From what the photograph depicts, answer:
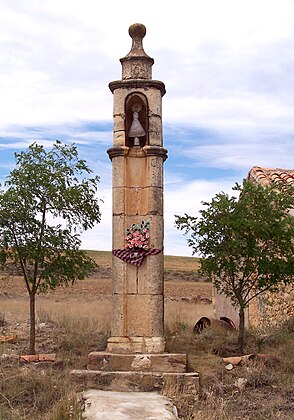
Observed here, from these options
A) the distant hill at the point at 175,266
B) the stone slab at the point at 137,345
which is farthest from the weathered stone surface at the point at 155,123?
the distant hill at the point at 175,266

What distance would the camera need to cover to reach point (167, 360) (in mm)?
10305

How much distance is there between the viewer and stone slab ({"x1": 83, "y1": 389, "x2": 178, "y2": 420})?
24.8 feet

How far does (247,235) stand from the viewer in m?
12.1

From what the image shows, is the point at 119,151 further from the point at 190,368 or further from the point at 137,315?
the point at 190,368

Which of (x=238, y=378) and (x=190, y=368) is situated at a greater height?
(x=190, y=368)

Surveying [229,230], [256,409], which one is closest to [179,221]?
[229,230]

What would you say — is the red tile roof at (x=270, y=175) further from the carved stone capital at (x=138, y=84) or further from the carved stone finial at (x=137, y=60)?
the carved stone finial at (x=137, y=60)

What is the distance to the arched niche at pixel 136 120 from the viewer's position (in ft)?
37.6

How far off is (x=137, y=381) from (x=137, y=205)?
3126 mm

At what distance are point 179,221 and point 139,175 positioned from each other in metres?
1.64

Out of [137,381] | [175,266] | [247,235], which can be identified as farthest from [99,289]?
[137,381]

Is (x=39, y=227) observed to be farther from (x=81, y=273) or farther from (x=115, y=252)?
(x=115, y=252)

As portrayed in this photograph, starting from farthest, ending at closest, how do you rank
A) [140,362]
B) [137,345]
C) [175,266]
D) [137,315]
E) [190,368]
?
[175,266], [137,315], [137,345], [190,368], [140,362]

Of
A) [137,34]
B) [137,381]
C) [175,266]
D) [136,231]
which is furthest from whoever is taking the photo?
[175,266]
